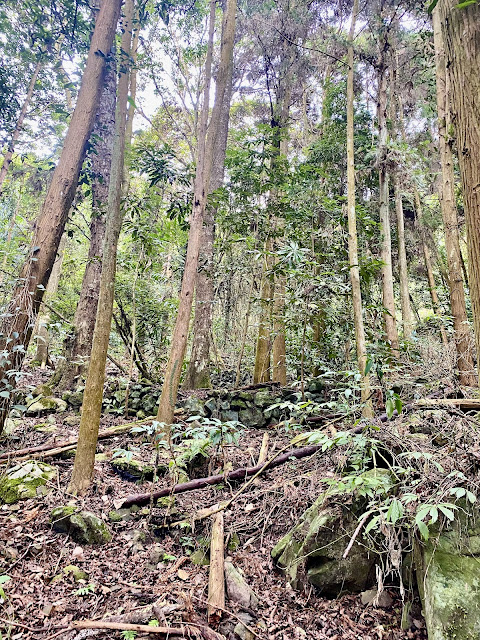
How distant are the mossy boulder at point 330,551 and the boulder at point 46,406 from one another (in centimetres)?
454

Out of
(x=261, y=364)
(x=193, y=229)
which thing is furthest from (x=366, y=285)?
(x=193, y=229)

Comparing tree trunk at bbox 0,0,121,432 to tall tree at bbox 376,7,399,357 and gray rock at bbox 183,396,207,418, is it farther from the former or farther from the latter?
tall tree at bbox 376,7,399,357

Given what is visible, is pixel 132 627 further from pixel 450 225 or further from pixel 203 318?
pixel 450 225

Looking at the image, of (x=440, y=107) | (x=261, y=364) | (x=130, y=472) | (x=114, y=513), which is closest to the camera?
(x=114, y=513)

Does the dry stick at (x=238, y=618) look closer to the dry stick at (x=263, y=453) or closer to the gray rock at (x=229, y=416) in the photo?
the dry stick at (x=263, y=453)

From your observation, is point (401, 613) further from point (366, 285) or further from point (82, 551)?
point (366, 285)

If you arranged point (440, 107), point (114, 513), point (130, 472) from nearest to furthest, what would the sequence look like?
1. point (114, 513)
2. point (130, 472)
3. point (440, 107)

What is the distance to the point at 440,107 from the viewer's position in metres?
5.71

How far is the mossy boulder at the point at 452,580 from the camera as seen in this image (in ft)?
6.84

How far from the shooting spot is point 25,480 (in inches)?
153

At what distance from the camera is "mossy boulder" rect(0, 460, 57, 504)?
147 inches

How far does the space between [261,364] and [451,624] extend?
17.8 ft

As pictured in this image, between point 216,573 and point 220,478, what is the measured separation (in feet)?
4.24

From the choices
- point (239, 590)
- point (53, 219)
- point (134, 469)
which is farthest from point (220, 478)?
point (53, 219)
